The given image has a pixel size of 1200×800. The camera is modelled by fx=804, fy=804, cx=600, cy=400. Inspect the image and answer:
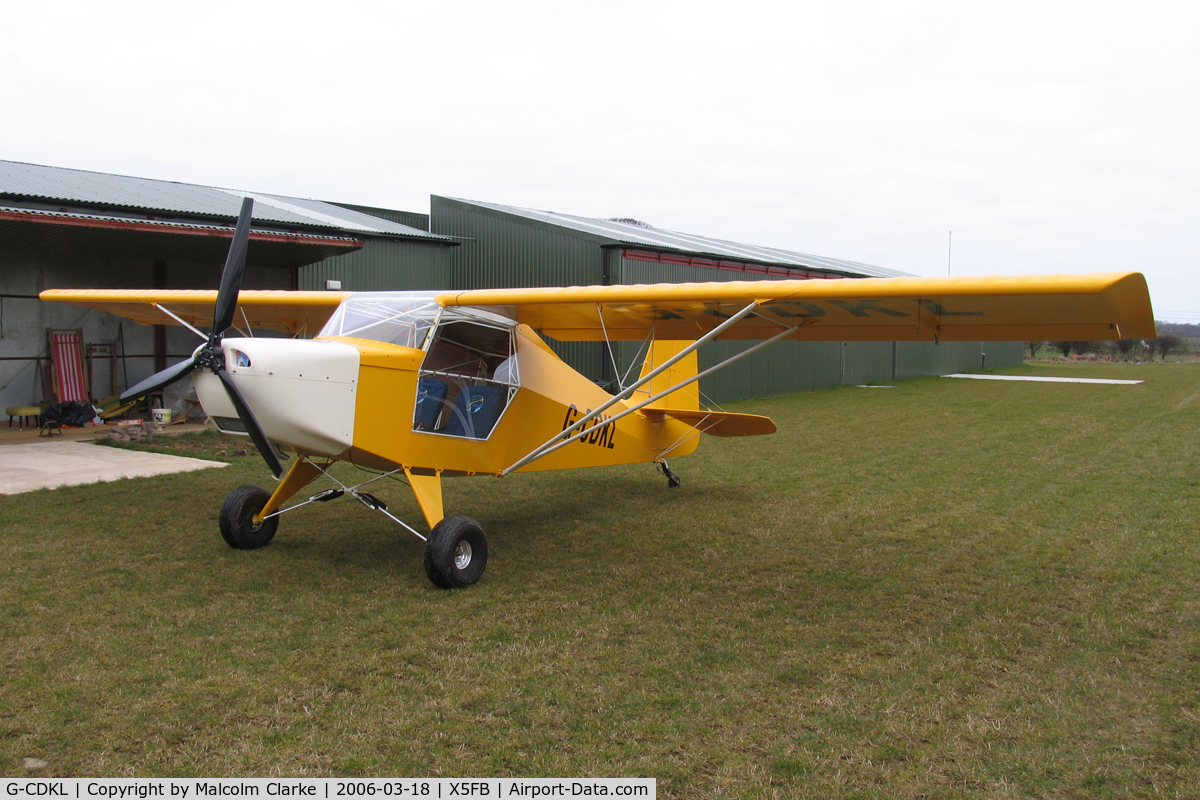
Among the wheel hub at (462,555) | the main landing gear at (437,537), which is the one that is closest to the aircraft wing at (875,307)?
the main landing gear at (437,537)

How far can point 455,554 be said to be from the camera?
588cm

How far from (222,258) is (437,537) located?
13.0 m

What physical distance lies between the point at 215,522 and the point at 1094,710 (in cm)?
732

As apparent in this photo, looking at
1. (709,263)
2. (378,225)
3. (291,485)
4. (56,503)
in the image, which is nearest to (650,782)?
(291,485)

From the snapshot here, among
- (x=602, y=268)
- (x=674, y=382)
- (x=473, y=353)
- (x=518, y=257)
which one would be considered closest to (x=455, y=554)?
(x=473, y=353)

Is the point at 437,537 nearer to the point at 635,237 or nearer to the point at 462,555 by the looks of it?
the point at 462,555

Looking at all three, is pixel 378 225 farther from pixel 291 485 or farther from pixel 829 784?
pixel 829 784

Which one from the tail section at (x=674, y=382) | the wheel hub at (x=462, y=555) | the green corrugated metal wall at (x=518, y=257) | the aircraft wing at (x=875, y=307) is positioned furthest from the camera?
the green corrugated metal wall at (x=518, y=257)

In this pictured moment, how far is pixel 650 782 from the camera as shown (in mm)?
3307

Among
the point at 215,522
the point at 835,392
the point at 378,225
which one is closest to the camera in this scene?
the point at 215,522

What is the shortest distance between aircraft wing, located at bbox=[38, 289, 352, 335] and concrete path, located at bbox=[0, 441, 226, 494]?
2012mm

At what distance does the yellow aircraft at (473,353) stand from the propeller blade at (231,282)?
16 millimetres

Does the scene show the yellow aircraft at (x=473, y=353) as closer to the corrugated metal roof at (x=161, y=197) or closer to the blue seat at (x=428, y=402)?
the blue seat at (x=428, y=402)

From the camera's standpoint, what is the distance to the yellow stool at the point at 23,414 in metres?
13.8
